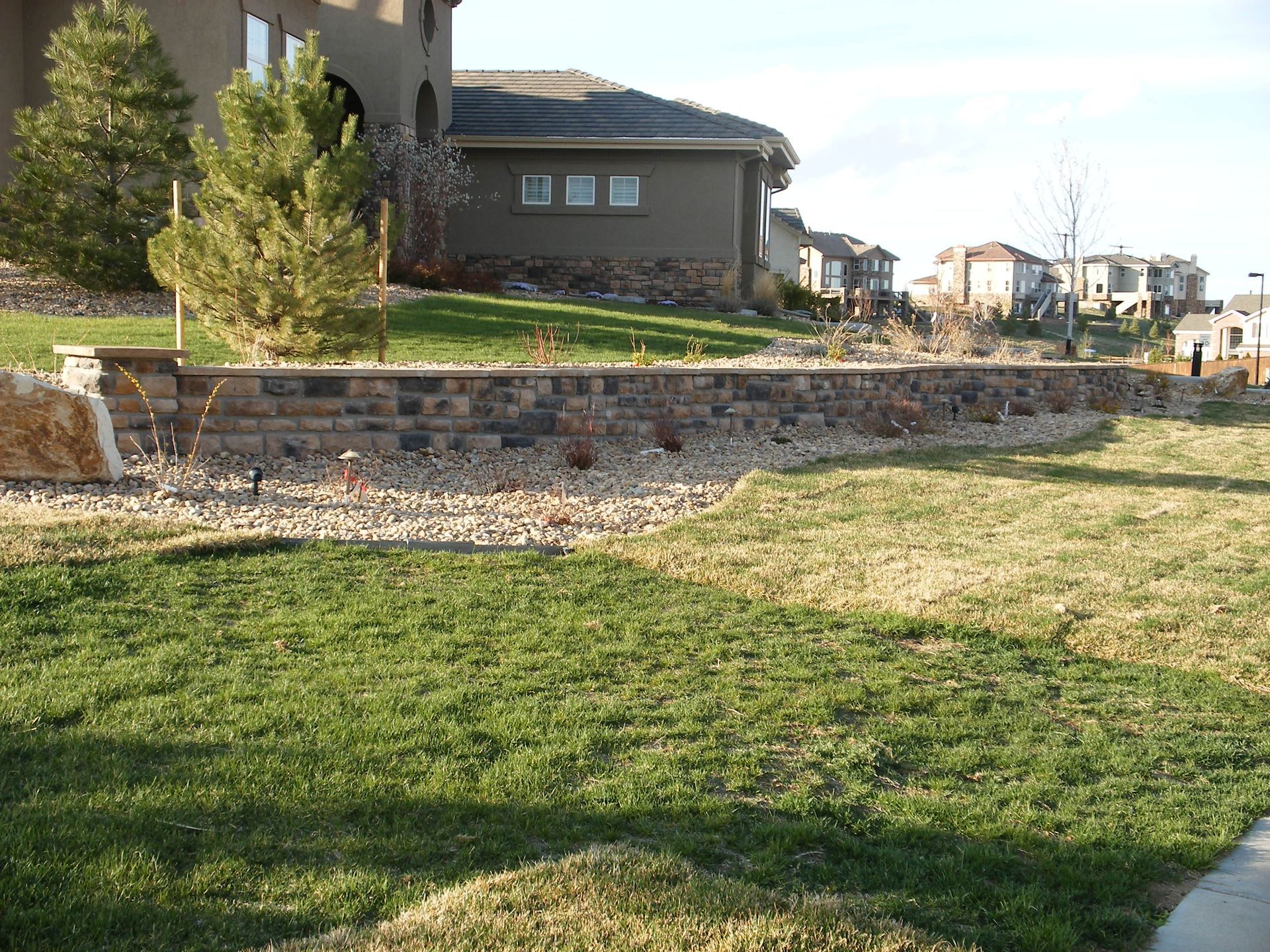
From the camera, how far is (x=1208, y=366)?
2434 cm

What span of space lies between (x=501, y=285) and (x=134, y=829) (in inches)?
633

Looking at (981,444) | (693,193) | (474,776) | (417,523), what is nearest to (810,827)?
(474,776)

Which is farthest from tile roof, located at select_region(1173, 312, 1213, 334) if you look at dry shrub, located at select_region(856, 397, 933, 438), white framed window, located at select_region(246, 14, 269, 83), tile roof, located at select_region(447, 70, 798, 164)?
white framed window, located at select_region(246, 14, 269, 83)

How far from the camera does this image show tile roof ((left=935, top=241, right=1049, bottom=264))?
240 ft

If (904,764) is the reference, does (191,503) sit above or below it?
above

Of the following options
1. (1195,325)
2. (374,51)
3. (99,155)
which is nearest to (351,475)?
(99,155)

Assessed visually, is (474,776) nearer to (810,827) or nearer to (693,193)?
(810,827)

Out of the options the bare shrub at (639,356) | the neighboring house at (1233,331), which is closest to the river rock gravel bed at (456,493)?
the bare shrub at (639,356)

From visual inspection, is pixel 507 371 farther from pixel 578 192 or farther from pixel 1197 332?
pixel 1197 332

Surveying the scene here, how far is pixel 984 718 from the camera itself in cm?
420

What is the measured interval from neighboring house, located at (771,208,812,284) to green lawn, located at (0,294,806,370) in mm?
13026

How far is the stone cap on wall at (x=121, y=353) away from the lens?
7672 mm

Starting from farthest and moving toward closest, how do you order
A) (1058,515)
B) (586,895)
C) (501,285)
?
(501,285) → (1058,515) → (586,895)

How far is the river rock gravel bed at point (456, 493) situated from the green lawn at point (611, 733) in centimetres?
52
